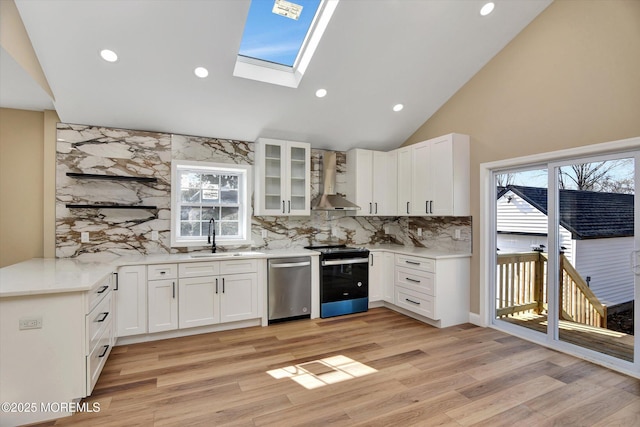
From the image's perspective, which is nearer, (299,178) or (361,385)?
(361,385)

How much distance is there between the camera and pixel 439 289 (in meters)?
3.81

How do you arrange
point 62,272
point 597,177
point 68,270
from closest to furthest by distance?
point 62,272
point 68,270
point 597,177

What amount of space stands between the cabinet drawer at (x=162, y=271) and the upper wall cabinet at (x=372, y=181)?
8.87 feet

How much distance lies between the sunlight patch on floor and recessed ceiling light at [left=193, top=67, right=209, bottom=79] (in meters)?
3.07

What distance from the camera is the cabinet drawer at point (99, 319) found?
2286mm

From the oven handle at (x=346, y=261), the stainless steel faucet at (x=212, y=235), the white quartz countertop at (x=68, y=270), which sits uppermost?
the stainless steel faucet at (x=212, y=235)

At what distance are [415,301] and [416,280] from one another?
280 mm

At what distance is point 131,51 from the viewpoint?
2930mm

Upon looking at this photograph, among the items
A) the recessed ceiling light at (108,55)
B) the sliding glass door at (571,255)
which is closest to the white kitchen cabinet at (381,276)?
the sliding glass door at (571,255)

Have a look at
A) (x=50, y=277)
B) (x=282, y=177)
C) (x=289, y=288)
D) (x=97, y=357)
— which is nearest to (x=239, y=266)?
(x=289, y=288)

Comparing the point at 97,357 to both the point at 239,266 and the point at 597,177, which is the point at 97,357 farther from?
the point at 597,177

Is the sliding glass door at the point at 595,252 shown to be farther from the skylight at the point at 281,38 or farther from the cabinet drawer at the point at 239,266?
the cabinet drawer at the point at 239,266

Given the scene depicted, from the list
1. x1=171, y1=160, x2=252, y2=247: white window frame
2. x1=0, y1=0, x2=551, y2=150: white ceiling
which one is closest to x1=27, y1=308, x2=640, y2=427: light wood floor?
x1=171, y1=160, x2=252, y2=247: white window frame

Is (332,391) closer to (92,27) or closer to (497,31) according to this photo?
(92,27)
